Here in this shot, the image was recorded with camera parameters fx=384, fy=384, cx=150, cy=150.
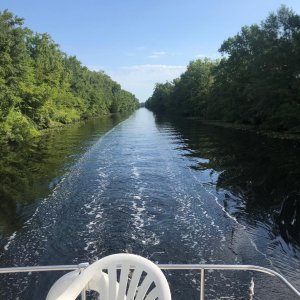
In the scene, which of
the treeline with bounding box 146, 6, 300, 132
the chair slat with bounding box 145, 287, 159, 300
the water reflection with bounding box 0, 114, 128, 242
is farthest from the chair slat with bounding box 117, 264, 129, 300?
the treeline with bounding box 146, 6, 300, 132

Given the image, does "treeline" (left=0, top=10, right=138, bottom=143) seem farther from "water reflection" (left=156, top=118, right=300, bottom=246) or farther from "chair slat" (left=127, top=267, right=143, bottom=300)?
"chair slat" (left=127, top=267, right=143, bottom=300)

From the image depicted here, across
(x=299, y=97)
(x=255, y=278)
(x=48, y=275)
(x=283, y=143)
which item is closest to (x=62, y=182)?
(x=48, y=275)

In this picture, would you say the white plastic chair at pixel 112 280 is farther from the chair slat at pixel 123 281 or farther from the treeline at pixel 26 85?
the treeline at pixel 26 85

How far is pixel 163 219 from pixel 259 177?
8513 millimetres

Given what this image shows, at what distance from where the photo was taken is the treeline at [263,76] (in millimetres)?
36781

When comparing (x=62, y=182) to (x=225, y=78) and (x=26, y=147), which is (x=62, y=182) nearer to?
(x=26, y=147)

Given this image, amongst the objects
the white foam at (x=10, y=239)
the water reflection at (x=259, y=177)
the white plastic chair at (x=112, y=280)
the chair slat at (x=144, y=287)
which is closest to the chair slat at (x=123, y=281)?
the white plastic chair at (x=112, y=280)

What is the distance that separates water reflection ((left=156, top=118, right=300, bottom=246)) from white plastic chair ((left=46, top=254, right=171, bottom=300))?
8800 millimetres

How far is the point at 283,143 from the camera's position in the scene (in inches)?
1276

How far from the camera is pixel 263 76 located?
4122 centimetres

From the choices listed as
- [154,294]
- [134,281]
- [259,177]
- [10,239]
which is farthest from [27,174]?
[154,294]

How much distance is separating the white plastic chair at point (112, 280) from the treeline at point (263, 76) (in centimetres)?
3391

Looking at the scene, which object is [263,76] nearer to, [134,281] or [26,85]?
[26,85]

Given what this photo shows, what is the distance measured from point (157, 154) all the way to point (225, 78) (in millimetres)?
34783
